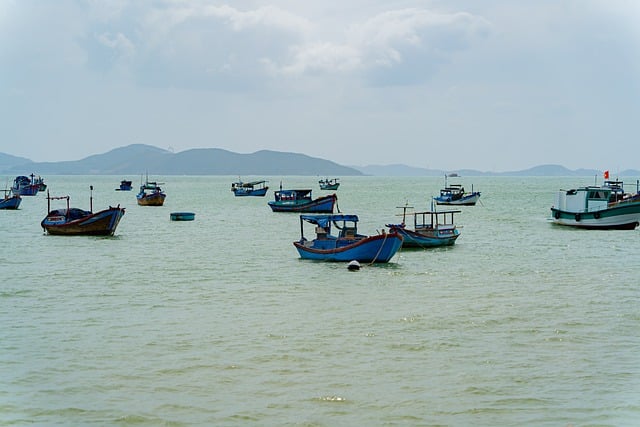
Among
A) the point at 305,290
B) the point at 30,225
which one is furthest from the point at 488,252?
the point at 30,225

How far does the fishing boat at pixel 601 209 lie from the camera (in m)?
49.1

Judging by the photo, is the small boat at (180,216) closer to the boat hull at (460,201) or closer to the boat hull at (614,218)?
the boat hull at (614,218)

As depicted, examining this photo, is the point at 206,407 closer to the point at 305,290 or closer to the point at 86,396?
the point at 86,396

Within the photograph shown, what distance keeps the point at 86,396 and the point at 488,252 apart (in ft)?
90.9

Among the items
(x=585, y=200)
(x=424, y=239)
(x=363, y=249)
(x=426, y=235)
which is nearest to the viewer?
(x=363, y=249)

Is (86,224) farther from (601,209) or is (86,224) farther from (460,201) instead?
(460,201)

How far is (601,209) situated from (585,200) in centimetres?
155

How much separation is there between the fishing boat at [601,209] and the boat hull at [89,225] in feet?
100

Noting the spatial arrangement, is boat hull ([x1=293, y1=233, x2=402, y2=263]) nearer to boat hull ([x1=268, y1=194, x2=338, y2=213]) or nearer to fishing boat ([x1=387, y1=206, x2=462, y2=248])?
fishing boat ([x1=387, y1=206, x2=462, y2=248])

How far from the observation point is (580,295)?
24.5 meters

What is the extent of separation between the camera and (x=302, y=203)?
75312mm

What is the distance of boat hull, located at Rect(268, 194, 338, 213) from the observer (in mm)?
73062

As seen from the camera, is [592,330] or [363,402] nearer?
[363,402]

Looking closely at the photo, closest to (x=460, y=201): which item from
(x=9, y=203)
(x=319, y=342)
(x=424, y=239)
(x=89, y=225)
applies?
(x=9, y=203)
